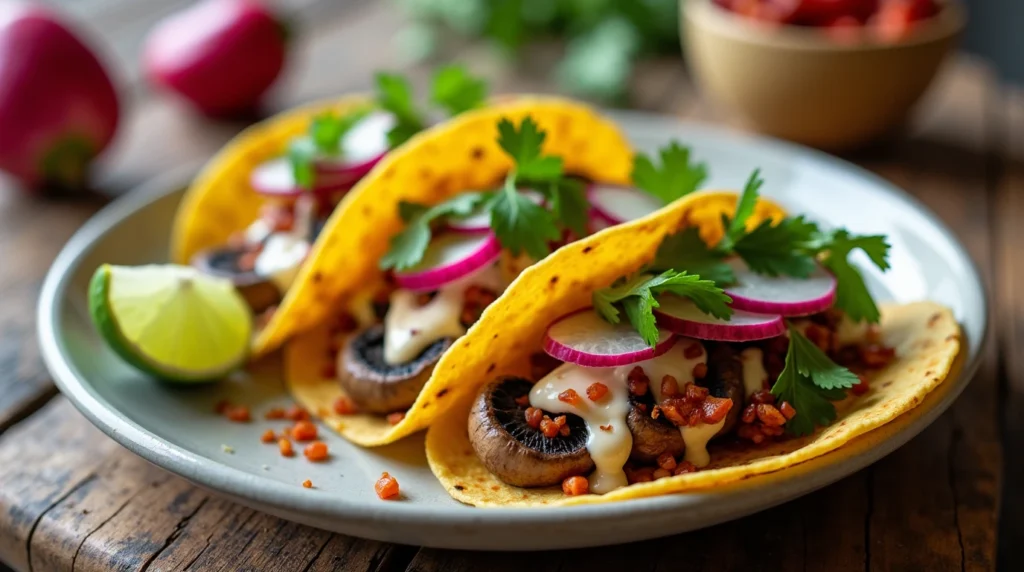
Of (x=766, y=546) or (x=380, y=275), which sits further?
(x=380, y=275)

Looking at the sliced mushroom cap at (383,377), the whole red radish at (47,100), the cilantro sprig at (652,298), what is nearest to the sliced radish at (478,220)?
the sliced mushroom cap at (383,377)

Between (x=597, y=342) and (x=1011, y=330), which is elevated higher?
(x=597, y=342)

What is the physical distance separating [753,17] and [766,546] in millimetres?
2706

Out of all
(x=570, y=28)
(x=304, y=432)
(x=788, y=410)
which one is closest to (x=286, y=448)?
(x=304, y=432)

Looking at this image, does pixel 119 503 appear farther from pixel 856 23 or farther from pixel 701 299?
pixel 856 23

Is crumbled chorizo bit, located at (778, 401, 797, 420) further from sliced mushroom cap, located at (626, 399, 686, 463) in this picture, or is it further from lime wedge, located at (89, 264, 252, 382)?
lime wedge, located at (89, 264, 252, 382)

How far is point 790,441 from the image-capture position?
2.24 metres

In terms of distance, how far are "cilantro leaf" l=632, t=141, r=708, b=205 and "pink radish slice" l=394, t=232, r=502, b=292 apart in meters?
0.52

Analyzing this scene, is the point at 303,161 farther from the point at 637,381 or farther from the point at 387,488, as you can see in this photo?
the point at 637,381

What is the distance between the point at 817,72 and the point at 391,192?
81.5 inches

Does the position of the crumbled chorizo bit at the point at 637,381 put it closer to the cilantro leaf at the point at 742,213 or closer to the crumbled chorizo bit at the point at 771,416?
the crumbled chorizo bit at the point at 771,416

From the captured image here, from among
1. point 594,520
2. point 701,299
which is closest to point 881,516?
point 701,299

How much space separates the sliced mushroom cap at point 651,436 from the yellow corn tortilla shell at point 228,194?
1729 mm

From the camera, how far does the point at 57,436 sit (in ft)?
8.70
